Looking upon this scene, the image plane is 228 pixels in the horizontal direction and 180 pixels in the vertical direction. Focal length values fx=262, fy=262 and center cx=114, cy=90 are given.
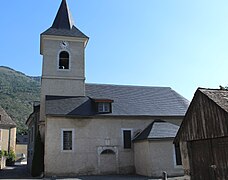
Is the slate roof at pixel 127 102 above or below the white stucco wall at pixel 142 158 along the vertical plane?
above

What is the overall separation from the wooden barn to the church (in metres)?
8.78

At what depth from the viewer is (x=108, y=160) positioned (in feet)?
74.5

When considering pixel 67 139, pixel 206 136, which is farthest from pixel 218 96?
pixel 67 139

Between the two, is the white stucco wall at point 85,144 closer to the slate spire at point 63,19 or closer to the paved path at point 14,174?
the paved path at point 14,174

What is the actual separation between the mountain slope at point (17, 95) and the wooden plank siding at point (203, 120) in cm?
8095

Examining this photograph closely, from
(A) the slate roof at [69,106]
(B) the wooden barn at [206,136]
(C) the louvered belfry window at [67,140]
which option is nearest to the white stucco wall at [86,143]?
(C) the louvered belfry window at [67,140]

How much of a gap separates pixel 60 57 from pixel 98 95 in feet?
17.9

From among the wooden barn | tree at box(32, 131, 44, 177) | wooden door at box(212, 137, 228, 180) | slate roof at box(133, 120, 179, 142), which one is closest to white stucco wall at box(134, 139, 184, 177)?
slate roof at box(133, 120, 179, 142)

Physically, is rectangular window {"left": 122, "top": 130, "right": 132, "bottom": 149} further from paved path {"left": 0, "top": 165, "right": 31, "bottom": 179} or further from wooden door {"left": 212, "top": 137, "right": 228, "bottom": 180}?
wooden door {"left": 212, "top": 137, "right": 228, "bottom": 180}

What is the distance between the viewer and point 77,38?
88.0ft

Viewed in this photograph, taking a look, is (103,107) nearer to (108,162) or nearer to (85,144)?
(85,144)

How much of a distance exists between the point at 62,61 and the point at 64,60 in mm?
244

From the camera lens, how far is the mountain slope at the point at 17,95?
95.9m

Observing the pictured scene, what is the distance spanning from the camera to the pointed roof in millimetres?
26641
